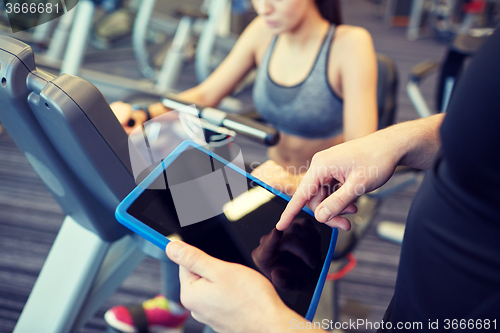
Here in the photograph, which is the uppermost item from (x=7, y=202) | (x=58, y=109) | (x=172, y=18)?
(x=58, y=109)

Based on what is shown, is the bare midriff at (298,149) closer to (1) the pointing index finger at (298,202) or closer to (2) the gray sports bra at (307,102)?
(2) the gray sports bra at (307,102)

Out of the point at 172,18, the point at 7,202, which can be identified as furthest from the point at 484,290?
the point at 172,18

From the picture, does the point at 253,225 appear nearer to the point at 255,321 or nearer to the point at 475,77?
the point at 255,321

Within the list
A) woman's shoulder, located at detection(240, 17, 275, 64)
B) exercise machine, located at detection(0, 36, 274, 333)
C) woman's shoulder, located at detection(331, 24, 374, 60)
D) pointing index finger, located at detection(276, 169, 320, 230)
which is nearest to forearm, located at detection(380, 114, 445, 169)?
pointing index finger, located at detection(276, 169, 320, 230)

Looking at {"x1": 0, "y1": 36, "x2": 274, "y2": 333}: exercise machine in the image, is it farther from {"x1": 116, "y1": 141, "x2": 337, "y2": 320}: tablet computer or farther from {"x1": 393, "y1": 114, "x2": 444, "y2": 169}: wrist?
{"x1": 393, "y1": 114, "x2": 444, "y2": 169}: wrist

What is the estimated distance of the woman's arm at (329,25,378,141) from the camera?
3.51ft

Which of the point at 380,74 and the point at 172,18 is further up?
the point at 380,74

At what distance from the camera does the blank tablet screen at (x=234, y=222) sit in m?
0.51

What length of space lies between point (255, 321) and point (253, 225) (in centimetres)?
17

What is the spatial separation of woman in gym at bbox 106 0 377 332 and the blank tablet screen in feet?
1.31

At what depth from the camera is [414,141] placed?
56 cm

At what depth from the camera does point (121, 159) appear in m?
0.58

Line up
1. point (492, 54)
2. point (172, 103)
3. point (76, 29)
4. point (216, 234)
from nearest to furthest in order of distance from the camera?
point (492, 54) < point (216, 234) < point (172, 103) < point (76, 29)

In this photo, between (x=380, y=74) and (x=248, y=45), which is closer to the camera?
(x=380, y=74)
